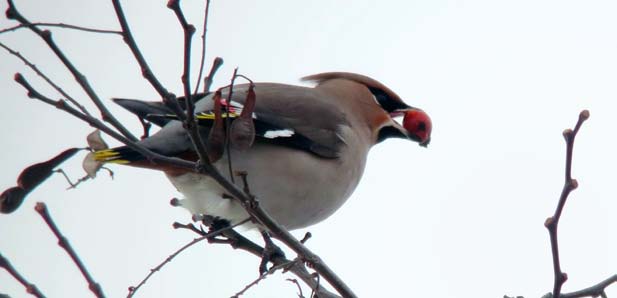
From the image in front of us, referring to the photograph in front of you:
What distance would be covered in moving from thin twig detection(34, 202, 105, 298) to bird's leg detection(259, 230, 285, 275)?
185 centimetres

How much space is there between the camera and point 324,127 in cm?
496

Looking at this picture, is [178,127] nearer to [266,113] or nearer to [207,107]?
[207,107]

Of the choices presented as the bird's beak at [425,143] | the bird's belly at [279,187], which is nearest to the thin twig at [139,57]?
the bird's belly at [279,187]

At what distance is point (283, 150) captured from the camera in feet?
14.7

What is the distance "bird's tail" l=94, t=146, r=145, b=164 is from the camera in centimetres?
353

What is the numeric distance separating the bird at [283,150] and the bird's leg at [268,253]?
0.24 metres

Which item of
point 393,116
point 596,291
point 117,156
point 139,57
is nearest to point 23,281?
point 139,57

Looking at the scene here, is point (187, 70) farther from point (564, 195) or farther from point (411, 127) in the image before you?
point (411, 127)

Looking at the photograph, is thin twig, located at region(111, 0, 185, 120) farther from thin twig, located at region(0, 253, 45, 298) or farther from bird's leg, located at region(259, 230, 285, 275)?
bird's leg, located at region(259, 230, 285, 275)

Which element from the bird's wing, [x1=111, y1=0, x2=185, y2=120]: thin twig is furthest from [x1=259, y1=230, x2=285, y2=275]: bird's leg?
[x1=111, y1=0, x2=185, y2=120]: thin twig

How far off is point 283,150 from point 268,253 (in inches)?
24.0

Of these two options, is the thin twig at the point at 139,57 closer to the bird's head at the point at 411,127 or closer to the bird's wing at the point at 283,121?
the bird's wing at the point at 283,121

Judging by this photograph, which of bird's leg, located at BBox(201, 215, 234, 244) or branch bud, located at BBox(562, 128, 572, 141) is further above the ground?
branch bud, located at BBox(562, 128, 572, 141)

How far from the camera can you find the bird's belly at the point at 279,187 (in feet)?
14.0
